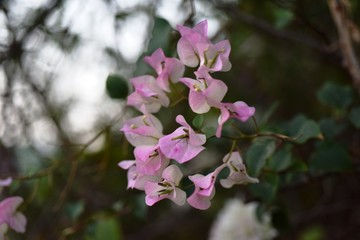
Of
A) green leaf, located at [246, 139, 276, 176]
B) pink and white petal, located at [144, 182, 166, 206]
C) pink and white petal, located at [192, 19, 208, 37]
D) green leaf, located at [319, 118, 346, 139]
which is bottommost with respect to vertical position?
green leaf, located at [319, 118, 346, 139]

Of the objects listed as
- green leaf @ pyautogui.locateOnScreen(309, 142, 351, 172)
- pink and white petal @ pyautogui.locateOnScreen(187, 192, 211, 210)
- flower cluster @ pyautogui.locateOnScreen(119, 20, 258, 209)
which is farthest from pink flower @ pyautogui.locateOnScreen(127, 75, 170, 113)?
green leaf @ pyautogui.locateOnScreen(309, 142, 351, 172)

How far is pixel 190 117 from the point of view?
1.26m

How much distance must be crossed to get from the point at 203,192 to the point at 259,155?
0.13 m

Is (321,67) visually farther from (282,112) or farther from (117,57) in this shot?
(117,57)

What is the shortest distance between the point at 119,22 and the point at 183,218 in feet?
2.39

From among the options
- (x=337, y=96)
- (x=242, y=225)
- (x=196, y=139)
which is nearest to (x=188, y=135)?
(x=196, y=139)

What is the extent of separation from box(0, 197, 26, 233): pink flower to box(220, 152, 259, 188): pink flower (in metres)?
0.24

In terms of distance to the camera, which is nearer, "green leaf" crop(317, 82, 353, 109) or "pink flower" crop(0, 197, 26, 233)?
"pink flower" crop(0, 197, 26, 233)

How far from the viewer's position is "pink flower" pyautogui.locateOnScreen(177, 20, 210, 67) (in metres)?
0.45

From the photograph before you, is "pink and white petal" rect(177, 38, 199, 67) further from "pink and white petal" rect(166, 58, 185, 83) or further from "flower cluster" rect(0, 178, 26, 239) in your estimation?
"flower cluster" rect(0, 178, 26, 239)

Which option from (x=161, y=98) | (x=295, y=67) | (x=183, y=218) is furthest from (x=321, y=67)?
(x=161, y=98)

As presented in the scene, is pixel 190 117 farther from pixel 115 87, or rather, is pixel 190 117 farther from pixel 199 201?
pixel 199 201

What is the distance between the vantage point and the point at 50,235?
132cm

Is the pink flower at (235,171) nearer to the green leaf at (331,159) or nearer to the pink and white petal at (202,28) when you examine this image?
the pink and white petal at (202,28)
